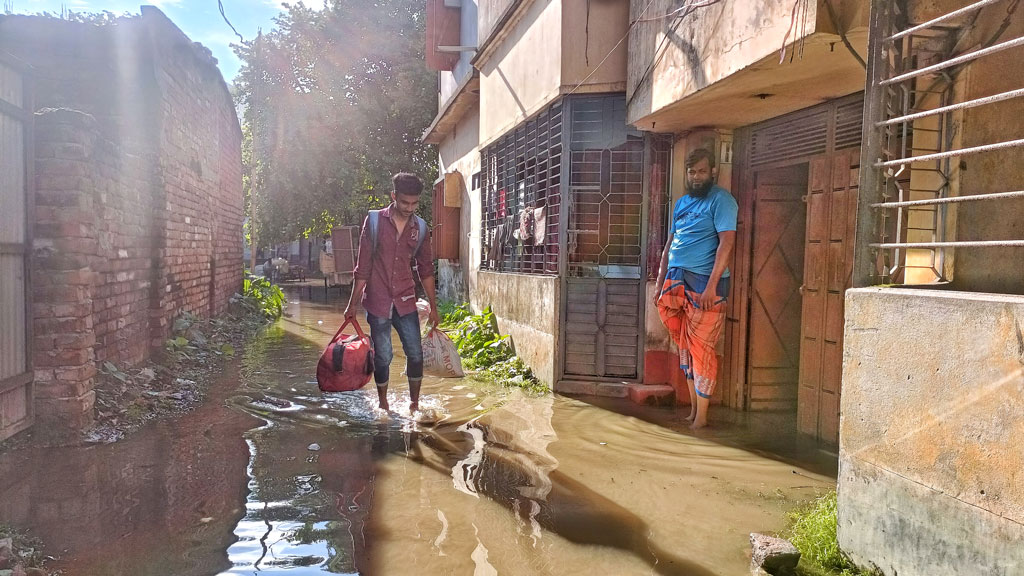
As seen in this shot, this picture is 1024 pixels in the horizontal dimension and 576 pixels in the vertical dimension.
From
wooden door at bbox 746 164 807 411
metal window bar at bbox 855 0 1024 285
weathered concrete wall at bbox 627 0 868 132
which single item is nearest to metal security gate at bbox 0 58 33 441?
weathered concrete wall at bbox 627 0 868 132

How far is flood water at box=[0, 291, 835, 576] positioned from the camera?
278 cm

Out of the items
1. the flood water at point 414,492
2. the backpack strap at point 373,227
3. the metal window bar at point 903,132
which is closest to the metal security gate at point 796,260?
the flood water at point 414,492

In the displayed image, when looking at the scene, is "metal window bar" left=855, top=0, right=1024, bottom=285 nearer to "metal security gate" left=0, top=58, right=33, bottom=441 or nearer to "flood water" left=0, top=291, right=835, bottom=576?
"flood water" left=0, top=291, right=835, bottom=576

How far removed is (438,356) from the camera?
5387mm

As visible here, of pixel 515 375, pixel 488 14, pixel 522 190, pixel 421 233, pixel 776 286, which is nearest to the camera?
pixel 421 233

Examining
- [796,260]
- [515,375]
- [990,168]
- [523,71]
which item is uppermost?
[523,71]

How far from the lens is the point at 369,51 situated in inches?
797

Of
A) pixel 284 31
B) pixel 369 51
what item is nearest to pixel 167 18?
pixel 369 51

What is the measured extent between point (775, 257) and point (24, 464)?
17.3 feet

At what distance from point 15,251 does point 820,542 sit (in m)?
4.69

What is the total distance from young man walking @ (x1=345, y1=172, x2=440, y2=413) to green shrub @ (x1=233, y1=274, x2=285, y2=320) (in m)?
7.31

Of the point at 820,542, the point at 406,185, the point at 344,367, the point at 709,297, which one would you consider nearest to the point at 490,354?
the point at 344,367

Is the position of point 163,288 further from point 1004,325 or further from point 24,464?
point 1004,325

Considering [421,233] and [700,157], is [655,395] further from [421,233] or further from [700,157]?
[421,233]
